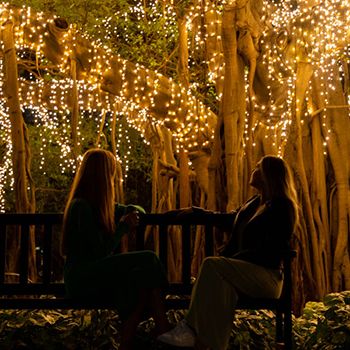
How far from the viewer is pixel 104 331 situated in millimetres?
4559

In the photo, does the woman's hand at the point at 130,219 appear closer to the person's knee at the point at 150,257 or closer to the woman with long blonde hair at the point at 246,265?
the person's knee at the point at 150,257

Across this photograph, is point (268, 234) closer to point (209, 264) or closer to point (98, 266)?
point (209, 264)

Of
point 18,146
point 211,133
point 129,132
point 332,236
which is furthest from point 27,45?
point 129,132

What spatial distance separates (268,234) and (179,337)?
0.81 metres

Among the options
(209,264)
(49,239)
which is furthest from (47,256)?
(209,264)

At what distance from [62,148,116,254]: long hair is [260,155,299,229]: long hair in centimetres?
91

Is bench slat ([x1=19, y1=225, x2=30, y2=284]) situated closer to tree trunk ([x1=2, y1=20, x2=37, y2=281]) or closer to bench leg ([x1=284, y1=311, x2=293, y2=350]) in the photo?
bench leg ([x1=284, y1=311, x2=293, y2=350])

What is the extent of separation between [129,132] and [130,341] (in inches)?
494

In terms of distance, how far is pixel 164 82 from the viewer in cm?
930

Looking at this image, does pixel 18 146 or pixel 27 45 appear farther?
pixel 27 45

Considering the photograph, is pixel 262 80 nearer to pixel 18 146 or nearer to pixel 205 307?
pixel 18 146

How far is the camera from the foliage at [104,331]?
4.47 m

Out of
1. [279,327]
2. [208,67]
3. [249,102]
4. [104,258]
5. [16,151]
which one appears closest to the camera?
[104,258]

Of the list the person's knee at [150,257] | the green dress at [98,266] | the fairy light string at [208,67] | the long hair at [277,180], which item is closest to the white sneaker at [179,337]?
the green dress at [98,266]
